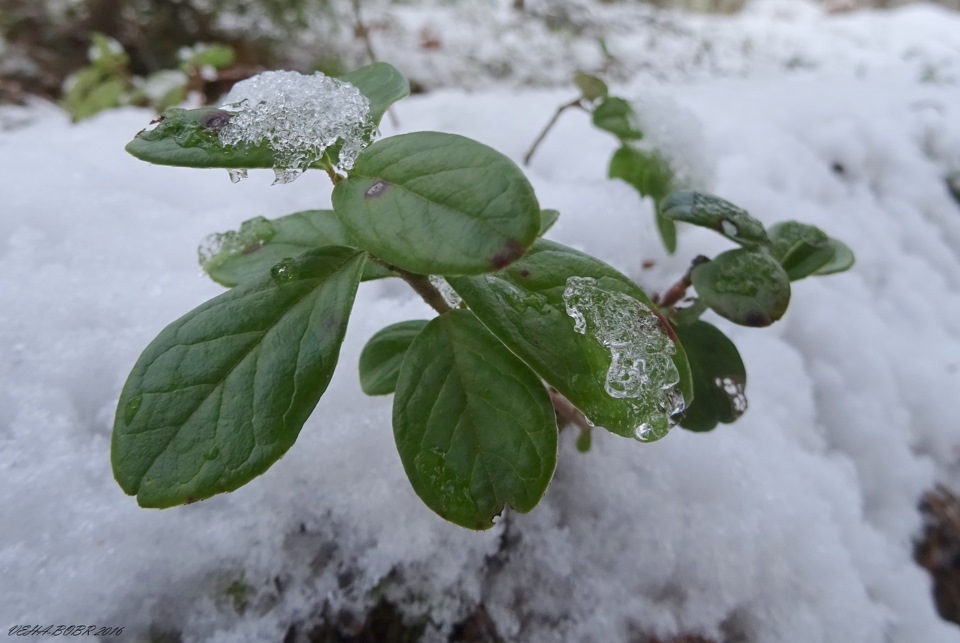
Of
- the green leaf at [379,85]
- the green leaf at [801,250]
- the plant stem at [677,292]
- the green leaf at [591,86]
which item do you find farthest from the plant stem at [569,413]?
the green leaf at [591,86]

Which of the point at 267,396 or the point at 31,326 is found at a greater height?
the point at 267,396

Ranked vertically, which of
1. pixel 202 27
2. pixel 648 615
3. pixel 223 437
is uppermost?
pixel 223 437

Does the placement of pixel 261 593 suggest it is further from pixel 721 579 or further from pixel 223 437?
pixel 721 579

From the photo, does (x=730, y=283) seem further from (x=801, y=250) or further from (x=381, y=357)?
(x=381, y=357)

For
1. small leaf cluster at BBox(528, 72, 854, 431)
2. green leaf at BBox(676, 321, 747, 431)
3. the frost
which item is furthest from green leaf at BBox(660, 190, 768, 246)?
the frost

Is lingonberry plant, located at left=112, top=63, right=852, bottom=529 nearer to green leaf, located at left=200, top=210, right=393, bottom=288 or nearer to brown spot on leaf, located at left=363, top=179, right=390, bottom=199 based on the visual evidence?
brown spot on leaf, located at left=363, top=179, right=390, bottom=199

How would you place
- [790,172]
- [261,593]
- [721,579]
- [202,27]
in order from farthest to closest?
[202,27]
[790,172]
[721,579]
[261,593]

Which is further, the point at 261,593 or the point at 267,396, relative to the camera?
the point at 261,593

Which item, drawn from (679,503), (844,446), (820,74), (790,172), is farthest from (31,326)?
(820,74)
